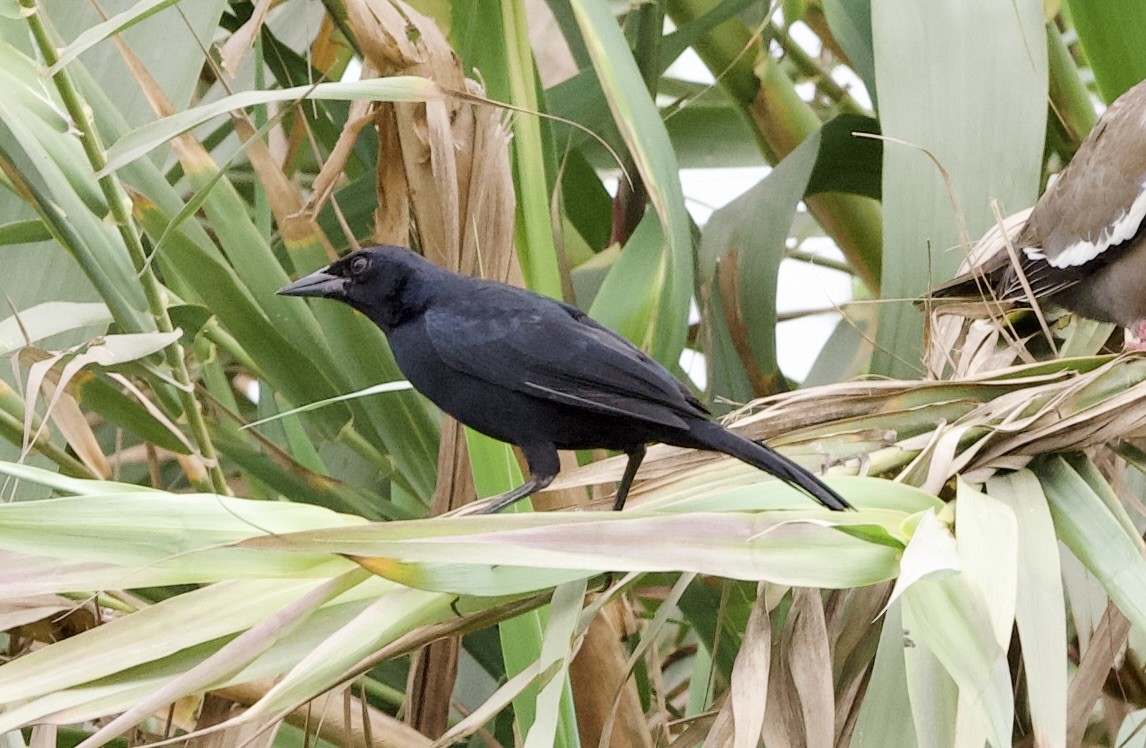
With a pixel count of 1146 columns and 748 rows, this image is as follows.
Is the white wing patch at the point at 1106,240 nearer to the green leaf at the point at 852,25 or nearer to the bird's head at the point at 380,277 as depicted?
the green leaf at the point at 852,25

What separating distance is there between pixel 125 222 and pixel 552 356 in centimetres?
32

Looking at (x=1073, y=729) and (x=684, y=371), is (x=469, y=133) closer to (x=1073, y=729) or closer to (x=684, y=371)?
(x=684, y=371)

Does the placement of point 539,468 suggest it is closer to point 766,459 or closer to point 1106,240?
point 766,459

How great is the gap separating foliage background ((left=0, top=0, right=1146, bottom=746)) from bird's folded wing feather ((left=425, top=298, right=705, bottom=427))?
0.27ft

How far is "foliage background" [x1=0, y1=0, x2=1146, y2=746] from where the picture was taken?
2.17 feet

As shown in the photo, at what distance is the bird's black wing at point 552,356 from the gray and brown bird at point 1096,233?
685mm

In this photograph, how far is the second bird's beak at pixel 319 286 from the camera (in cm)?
97

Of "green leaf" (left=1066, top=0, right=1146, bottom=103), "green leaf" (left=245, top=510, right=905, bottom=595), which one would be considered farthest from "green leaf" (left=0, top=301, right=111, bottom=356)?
"green leaf" (left=1066, top=0, right=1146, bottom=103)

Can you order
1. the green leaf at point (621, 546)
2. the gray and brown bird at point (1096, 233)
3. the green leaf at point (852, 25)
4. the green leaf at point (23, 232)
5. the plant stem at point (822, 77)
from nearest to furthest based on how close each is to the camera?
the green leaf at point (621, 546) → the green leaf at point (23, 232) → the green leaf at point (852, 25) → the gray and brown bird at point (1096, 233) → the plant stem at point (822, 77)

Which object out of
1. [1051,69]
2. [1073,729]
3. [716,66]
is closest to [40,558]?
[1073,729]

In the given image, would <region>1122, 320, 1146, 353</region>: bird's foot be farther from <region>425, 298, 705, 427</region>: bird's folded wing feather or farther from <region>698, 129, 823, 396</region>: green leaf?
<region>425, 298, 705, 427</region>: bird's folded wing feather

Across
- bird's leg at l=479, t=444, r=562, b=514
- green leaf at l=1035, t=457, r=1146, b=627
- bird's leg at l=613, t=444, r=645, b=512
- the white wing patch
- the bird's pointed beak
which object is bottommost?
the white wing patch

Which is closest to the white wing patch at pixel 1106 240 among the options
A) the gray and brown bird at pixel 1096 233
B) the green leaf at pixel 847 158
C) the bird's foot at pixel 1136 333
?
the gray and brown bird at pixel 1096 233

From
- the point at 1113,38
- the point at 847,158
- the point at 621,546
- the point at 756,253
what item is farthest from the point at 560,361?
the point at 1113,38
